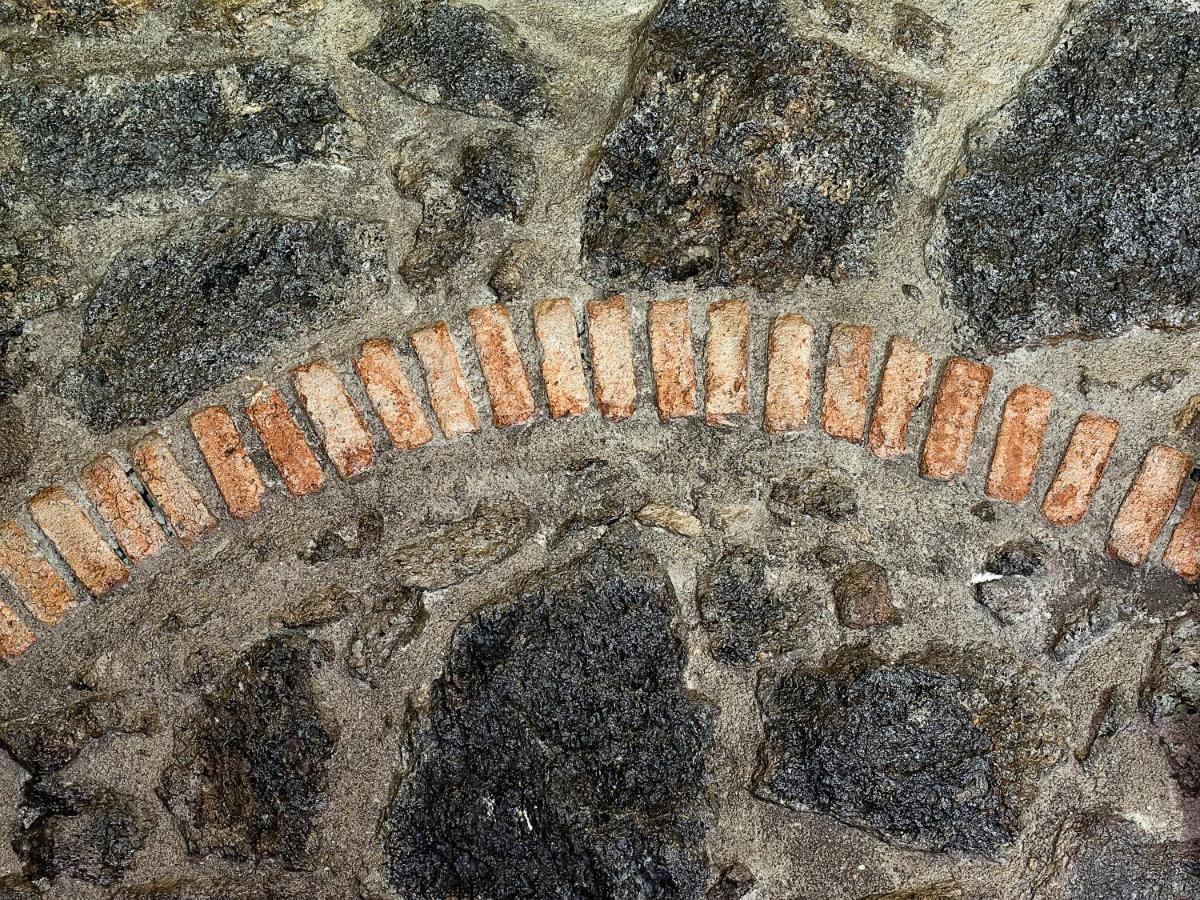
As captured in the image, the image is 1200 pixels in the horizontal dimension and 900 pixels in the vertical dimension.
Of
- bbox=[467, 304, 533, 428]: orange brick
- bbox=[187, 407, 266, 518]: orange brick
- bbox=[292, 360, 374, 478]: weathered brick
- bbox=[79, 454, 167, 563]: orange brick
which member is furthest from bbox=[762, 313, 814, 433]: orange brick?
bbox=[79, 454, 167, 563]: orange brick

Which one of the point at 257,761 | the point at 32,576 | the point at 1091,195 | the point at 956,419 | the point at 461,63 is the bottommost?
the point at 257,761

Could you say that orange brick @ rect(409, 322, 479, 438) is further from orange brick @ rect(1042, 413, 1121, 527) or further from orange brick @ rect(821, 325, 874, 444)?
orange brick @ rect(1042, 413, 1121, 527)

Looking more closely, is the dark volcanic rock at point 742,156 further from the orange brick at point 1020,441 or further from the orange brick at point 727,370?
the orange brick at point 1020,441

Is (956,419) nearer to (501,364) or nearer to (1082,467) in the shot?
(1082,467)

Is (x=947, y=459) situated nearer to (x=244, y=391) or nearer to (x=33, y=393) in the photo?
(x=244, y=391)

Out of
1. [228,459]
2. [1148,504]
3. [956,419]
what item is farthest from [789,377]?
[228,459]

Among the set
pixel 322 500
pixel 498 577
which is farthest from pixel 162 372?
pixel 498 577
